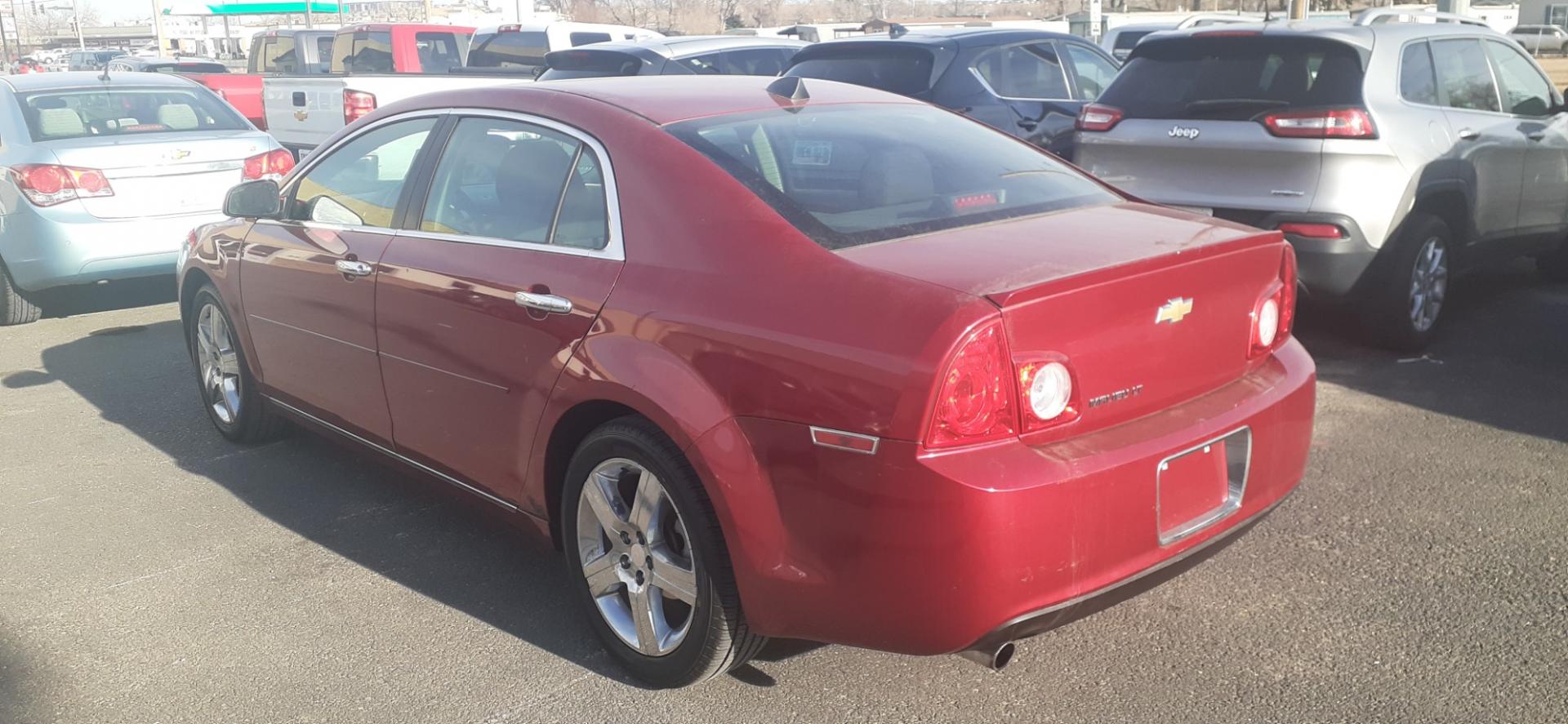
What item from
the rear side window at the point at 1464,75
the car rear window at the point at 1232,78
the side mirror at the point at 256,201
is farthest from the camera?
the rear side window at the point at 1464,75

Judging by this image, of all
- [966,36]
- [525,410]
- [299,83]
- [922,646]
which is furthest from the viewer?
[299,83]

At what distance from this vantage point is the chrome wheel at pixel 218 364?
5629mm

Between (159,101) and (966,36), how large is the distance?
219 inches

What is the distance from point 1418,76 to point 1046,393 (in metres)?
4.72

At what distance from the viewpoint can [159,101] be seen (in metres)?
9.11

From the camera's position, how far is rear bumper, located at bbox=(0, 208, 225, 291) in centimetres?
805

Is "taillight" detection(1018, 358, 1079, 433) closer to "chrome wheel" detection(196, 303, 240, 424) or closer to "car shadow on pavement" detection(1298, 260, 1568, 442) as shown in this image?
"car shadow on pavement" detection(1298, 260, 1568, 442)

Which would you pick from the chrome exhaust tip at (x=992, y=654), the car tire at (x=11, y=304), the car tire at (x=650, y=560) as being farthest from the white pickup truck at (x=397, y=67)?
the chrome exhaust tip at (x=992, y=654)

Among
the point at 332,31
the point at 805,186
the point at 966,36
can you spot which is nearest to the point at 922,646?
the point at 805,186

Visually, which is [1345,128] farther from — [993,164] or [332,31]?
[332,31]

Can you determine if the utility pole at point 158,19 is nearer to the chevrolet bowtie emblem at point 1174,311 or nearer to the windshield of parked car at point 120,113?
the windshield of parked car at point 120,113

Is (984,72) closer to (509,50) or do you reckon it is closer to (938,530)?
(938,530)

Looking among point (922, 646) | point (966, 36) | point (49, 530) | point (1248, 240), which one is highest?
point (966, 36)

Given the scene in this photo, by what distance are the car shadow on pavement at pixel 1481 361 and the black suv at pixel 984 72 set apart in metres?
2.22
